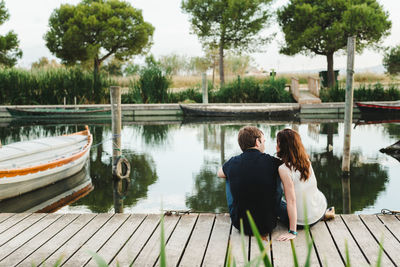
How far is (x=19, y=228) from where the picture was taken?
3.69 m

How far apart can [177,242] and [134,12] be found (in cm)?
3235

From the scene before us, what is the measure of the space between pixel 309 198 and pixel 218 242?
846mm

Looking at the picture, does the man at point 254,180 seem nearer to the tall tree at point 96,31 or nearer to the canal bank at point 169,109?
the canal bank at point 169,109

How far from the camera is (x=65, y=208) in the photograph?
19.4ft

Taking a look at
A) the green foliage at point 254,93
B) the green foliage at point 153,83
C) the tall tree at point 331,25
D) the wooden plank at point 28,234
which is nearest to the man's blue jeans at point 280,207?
the wooden plank at point 28,234

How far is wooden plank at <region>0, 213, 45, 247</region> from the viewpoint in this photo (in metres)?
3.44

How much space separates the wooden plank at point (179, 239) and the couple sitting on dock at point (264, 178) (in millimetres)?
452

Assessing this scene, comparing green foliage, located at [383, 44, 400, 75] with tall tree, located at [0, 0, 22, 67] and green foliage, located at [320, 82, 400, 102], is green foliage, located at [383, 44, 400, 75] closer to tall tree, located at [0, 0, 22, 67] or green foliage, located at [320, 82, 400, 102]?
green foliage, located at [320, 82, 400, 102]

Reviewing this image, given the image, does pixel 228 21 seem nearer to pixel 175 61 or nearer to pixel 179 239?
pixel 175 61

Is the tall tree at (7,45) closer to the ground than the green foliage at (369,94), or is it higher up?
higher up

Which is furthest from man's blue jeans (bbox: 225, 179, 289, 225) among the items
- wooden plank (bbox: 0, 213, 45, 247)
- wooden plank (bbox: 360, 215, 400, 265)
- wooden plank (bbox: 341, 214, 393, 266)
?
wooden plank (bbox: 0, 213, 45, 247)

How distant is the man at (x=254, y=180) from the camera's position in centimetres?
305

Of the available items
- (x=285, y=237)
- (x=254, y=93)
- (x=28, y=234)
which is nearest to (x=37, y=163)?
(x=28, y=234)

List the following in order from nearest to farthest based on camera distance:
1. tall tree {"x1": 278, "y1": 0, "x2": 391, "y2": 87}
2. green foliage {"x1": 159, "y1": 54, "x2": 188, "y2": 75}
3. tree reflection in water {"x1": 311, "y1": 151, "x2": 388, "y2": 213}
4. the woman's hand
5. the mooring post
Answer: the woman's hand
tree reflection in water {"x1": 311, "y1": 151, "x2": 388, "y2": 213}
the mooring post
tall tree {"x1": 278, "y1": 0, "x2": 391, "y2": 87}
green foliage {"x1": 159, "y1": 54, "x2": 188, "y2": 75}
